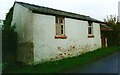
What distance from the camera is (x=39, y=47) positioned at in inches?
643

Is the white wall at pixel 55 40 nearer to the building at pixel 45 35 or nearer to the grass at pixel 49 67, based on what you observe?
the building at pixel 45 35

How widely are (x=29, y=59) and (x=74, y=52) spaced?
570 cm

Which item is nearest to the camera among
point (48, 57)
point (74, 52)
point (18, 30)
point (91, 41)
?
point (48, 57)

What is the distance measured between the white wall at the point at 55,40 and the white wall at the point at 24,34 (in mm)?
346

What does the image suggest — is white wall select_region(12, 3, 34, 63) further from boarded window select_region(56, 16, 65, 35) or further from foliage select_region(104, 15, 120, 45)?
foliage select_region(104, 15, 120, 45)

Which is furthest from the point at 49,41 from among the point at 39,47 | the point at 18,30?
the point at 18,30

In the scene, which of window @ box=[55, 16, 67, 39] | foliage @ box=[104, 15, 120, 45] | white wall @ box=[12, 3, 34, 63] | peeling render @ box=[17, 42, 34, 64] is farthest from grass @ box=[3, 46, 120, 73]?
foliage @ box=[104, 15, 120, 45]

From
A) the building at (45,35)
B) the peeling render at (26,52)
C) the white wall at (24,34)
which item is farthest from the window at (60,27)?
the peeling render at (26,52)

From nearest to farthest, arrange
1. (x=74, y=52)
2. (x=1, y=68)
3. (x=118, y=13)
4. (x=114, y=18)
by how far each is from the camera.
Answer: (x=1, y=68) → (x=74, y=52) → (x=114, y=18) → (x=118, y=13)

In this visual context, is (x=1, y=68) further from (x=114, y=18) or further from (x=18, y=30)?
(x=114, y=18)

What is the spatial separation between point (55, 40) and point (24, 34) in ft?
8.00

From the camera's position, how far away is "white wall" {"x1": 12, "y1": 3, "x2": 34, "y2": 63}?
16.1 meters

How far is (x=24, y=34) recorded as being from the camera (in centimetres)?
1702

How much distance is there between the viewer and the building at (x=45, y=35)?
16125mm
